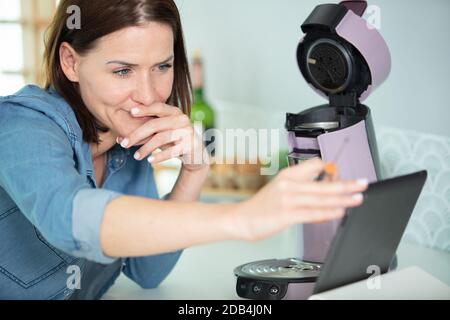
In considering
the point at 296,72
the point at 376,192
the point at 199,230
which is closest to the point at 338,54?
the point at 376,192

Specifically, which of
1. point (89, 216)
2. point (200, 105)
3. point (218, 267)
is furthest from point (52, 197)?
point (200, 105)

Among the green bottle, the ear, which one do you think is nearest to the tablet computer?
the ear

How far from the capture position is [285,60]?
2225 millimetres

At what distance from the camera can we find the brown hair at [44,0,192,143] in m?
1.22

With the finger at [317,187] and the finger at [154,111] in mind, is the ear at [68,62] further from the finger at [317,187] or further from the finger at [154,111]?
the finger at [317,187]

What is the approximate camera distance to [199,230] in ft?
2.89

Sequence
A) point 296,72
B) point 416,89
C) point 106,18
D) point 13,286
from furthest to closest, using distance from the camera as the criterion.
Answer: point 296,72 < point 416,89 < point 13,286 < point 106,18

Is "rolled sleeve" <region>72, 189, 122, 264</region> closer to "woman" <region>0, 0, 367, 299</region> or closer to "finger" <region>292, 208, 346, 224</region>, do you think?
"woman" <region>0, 0, 367, 299</region>

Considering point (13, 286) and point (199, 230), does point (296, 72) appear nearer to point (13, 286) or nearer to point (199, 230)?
point (13, 286)

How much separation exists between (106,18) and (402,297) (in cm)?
67

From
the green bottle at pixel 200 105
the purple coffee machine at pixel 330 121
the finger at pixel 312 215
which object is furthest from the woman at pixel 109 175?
the green bottle at pixel 200 105

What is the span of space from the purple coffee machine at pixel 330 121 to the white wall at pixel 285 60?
0.43 metres

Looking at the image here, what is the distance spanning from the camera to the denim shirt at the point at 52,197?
94 cm

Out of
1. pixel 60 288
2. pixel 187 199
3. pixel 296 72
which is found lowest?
pixel 60 288
